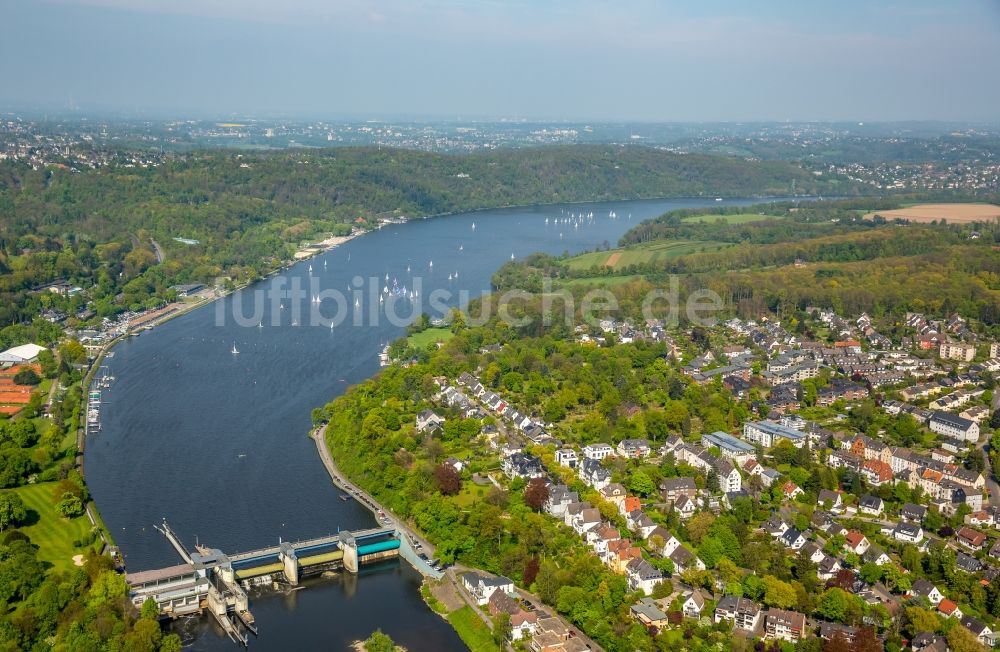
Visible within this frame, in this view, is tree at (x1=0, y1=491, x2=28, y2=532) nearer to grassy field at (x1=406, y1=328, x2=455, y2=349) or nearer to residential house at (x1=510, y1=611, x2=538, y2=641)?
residential house at (x1=510, y1=611, x2=538, y2=641)

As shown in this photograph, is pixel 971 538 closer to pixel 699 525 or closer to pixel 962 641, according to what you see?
pixel 962 641

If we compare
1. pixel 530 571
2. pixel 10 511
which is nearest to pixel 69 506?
pixel 10 511

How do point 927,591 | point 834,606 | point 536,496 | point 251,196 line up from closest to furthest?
point 834,606 < point 927,591 < point 536,496 < point 251,196

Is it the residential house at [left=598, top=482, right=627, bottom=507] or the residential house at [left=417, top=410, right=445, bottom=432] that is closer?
the residential house at [left=598, top=482, right=627, bottom=507]

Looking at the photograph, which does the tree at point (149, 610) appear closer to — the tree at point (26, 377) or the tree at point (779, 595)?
the tree at point (779, 595)

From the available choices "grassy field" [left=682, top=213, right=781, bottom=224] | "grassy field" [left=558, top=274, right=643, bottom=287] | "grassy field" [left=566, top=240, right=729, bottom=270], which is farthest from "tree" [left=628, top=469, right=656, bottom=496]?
"grassy field" [left=682, top=213, right=781, bottom=224]

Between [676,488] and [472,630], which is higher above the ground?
[676,488]
